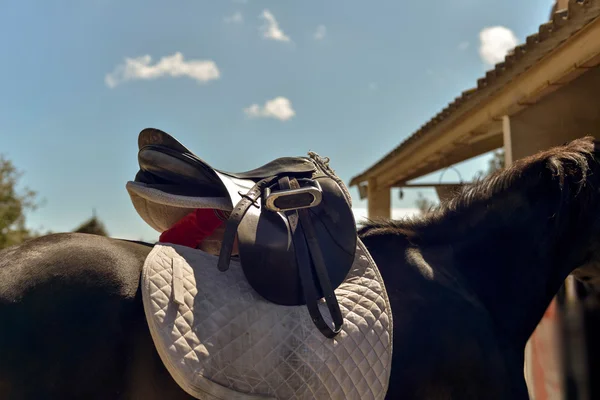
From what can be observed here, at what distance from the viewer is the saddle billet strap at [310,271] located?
1.48m

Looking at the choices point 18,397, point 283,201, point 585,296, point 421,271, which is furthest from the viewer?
point 585,296

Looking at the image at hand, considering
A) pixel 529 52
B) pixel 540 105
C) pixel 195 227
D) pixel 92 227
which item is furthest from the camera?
pixel 92 227

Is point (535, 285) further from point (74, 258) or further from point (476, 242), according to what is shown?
point (74, 258)

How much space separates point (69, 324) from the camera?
1298 millimetres

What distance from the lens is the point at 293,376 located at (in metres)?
1.38

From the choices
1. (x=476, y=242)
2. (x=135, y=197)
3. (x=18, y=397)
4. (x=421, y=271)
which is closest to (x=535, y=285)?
(x=476, y=242)

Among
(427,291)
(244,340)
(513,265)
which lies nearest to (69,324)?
(244,340)

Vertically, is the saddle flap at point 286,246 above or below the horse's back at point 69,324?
above

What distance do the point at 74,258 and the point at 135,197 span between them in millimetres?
560

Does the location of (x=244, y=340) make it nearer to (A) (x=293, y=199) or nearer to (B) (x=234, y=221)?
(B) (x=234, y=221)

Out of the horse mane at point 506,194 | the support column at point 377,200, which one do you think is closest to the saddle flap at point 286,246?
the horse mane at point 506,194

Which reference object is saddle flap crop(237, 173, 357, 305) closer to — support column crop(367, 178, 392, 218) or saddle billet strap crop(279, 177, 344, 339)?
saddle billet strap crop(279, 177, 344, 339)

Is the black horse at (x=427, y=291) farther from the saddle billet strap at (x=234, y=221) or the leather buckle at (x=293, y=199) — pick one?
the leather buckle at (x=293, y=199)

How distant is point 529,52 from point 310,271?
2.86 meters
